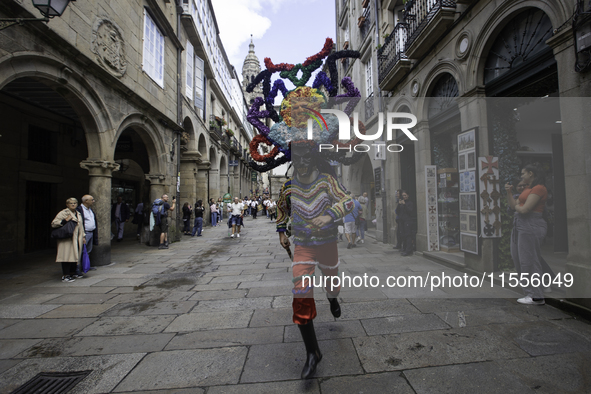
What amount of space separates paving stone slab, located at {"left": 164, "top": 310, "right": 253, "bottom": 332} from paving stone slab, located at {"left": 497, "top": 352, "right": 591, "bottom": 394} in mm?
2585

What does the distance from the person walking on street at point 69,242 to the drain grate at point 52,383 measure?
4.01 metres

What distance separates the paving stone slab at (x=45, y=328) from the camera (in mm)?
3596

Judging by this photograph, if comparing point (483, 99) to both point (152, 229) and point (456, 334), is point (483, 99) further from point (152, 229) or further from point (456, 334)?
point (152, 229)

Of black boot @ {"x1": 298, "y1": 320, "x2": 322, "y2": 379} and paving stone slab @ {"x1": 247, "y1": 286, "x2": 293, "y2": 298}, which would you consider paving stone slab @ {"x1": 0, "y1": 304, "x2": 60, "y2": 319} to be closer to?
paving stone slab @ {"x1": 247, "y1": 286, "x2": 293, "y2": 298}

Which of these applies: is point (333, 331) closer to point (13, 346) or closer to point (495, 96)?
point (13, 346)

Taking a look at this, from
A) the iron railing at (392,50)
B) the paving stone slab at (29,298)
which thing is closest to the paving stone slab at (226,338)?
the paving stone slab at (29,298)

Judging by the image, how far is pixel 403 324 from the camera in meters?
3.54

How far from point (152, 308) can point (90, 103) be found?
17.9 feet

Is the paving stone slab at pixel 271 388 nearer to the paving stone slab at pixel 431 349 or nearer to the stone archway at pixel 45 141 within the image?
the paving stone slab at pixel 431 349

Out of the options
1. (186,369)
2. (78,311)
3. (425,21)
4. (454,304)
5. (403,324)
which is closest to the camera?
(186,369)

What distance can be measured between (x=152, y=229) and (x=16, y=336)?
7119 millimetres

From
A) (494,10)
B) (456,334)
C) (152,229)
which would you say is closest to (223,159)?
(152,229)

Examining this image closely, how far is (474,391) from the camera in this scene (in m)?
2.30

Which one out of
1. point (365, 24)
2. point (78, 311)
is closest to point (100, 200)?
point (78, 311)
